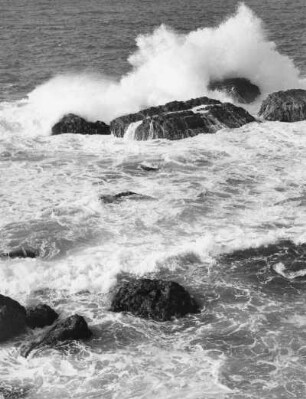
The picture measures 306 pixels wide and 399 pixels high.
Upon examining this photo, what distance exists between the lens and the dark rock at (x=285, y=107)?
28.4 meters

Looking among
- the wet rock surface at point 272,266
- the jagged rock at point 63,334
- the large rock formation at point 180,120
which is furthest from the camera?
the large rock formation at point 180,120

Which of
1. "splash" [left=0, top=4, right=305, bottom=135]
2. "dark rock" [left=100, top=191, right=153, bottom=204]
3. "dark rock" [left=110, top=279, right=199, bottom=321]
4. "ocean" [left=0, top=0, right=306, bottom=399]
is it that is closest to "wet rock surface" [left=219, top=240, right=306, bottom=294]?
"ocean" [left=0, top=0, right=306, bottom=399]

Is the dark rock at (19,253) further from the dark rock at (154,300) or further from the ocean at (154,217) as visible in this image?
the dark rock at (154,300)

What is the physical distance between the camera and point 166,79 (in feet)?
109

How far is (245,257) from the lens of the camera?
1753cm

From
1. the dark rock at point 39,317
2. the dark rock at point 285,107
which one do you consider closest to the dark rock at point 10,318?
the dark rock at point 39,317

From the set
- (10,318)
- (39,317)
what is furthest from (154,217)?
(10,318)

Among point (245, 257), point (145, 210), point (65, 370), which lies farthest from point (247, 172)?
point (65, 370)

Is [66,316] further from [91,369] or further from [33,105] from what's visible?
[33,105]

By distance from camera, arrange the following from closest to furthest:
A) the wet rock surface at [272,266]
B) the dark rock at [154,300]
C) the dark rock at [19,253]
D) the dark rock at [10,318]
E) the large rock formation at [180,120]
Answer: the dark rock at [10,318] → the dark rock at [154,300] → the wet rock surface at [272,266] → the dark rock at [19,253] → the large rock formation at [180,120]

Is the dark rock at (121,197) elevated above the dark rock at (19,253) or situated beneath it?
elevated above

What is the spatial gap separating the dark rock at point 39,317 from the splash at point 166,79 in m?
14.7

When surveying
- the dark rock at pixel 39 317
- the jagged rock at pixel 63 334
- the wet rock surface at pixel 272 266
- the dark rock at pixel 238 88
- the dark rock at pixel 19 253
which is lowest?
the jagged rock at pixel 63 334

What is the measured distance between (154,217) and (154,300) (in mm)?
4869
